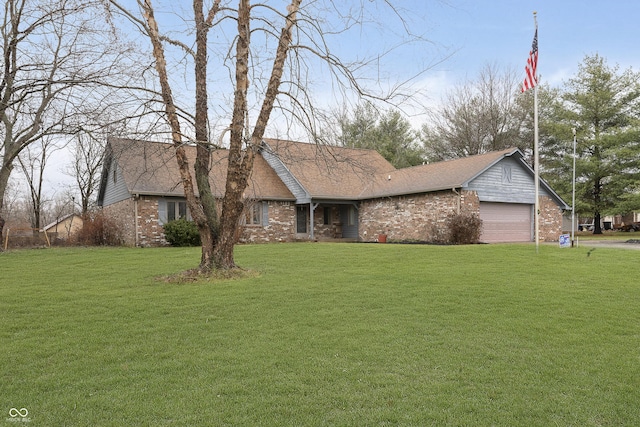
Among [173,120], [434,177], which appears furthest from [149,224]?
[434,177]

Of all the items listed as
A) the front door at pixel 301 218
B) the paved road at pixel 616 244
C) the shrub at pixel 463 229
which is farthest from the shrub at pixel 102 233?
the paved road at pixel 616 244

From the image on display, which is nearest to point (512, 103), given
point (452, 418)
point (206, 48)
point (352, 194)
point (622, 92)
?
point (622, 92)

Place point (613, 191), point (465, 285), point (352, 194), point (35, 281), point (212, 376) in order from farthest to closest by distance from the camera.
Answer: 1. point (613, 191)
2. point (352, 194)
3. point (35, 281)
4. point (465, 285)
5. point (212, 376)

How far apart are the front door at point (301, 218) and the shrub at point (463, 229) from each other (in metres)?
8.17

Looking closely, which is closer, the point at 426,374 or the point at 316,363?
the point at 426,374

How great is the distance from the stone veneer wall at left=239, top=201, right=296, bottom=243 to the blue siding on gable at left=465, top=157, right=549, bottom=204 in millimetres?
8736

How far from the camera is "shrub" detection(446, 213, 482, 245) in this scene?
1861cm

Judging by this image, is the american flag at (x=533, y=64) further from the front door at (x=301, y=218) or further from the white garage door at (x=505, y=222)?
the front door at (x=301, y=218)

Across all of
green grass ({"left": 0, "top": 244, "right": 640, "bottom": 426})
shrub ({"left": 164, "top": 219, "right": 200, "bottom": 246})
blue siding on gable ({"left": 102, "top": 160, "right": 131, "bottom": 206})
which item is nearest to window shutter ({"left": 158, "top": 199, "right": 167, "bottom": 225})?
shrub ({"left": 164, "top": 219, "right": 200, "bottom": 246})

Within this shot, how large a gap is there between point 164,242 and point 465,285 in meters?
14.9

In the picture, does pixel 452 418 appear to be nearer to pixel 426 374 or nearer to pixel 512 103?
pixel 426 374

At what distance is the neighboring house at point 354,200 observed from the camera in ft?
63.9

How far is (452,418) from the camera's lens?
3.20 m

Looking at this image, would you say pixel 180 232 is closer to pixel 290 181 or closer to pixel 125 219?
pixel 125 219
